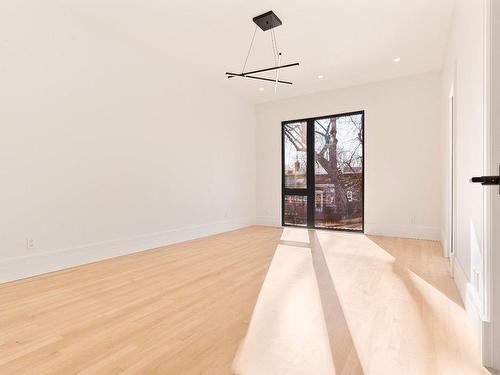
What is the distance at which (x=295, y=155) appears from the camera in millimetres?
6770

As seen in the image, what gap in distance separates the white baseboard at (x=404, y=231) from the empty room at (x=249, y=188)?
4cm

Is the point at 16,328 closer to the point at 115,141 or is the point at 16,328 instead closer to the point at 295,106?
the point at 115,141

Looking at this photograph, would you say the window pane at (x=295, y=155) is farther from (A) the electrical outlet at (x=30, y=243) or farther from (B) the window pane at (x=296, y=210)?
(A) the electrical outlet at (x=30, y=243)

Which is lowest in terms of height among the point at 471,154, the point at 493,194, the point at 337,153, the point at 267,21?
the point at 493,194

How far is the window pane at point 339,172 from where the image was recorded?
5977mm

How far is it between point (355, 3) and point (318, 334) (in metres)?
3.47

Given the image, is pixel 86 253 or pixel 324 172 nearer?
pixel 86 253

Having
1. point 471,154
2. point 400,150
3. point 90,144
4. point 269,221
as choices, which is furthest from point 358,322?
point 269,221

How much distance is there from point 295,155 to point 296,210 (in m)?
1.31

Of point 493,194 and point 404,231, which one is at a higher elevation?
point 493,194

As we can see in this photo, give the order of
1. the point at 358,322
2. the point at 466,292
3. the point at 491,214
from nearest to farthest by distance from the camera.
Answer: the point at 491,214 → the point at 358,322 → the point at 466,292

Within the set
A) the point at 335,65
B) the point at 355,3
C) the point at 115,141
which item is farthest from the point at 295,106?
the point at 115,141

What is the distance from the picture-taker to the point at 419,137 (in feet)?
17.3

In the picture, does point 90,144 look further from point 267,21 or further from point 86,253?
point 267,21
